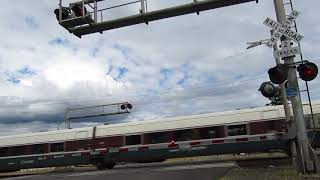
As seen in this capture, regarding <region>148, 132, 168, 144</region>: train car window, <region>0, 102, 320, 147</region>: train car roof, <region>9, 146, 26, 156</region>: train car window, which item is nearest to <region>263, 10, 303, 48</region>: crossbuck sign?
<region>0, 102, 320, 147</region>: train car roof

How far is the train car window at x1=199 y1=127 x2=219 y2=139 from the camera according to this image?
26344mm

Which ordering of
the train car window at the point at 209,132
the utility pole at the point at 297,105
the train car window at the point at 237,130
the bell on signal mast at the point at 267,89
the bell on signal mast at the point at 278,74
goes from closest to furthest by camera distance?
the bell on signal mast at the point at 278,74 < the utility pole at the point at 297,105 < the bell on signal mast at the point at 267,89 < the train car window at the point at 237,130 < the train car window at the point at 209,132

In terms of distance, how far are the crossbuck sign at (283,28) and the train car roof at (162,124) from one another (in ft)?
40.3

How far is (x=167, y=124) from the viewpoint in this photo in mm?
27922

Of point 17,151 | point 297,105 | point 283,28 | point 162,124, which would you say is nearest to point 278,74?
point 283,28

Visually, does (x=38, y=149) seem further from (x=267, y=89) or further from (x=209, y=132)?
(x=267, y=89)

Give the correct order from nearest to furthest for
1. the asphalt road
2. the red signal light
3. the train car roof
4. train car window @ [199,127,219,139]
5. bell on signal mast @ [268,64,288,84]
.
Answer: the red signal light → bell on signal mast @ [268,64,288,84] → the asphalt road → the train car roof → train car window @ [199,127,219,139]

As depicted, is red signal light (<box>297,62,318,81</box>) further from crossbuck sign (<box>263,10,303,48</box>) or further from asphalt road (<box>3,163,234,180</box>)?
Answer: asphalt road (<box>3,163,234,180</box>)

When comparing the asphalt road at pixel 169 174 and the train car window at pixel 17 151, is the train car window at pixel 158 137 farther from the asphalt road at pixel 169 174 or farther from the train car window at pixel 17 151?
the train car window at pixel 17 151

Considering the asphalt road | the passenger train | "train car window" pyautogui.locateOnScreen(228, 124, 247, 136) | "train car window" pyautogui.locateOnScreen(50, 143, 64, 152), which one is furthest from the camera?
"train car window" pyautogui.locateOnScreen(50, 143, 64, 152)

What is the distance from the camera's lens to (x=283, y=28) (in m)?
12.7

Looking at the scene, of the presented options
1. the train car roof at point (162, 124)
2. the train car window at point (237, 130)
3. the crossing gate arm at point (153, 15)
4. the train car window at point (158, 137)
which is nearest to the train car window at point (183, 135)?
the train car roof at point (162, 124)

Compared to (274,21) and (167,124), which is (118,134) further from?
(274,21)

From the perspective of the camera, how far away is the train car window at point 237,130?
25.5 metres
